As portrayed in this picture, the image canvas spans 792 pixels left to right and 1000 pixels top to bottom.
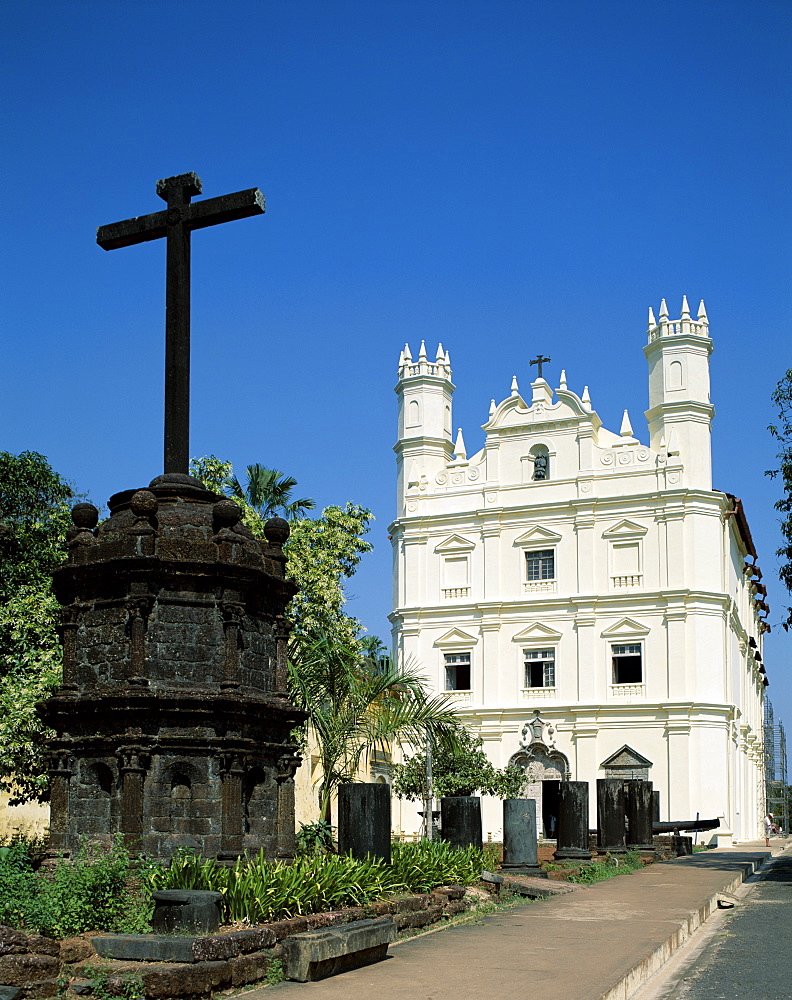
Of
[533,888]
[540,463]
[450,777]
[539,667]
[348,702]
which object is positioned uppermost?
[540,463]

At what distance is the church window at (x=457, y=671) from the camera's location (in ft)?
144

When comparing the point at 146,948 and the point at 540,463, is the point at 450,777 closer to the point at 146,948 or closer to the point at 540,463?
the point at 540,463

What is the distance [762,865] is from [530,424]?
2067 cm

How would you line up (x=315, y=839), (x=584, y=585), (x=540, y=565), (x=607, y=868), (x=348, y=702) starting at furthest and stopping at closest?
1. (x=540, y=565)
2. (x=584, y=585)
3. (x=607, y=868)
4. (x=348, y=702)
5. (x=315, y=839)

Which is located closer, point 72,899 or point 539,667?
point 72,899

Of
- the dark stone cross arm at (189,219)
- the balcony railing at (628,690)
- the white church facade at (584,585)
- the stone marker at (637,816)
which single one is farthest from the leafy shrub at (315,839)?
the balcony railing at (628,690)

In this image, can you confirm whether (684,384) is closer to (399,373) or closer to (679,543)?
(679,543)

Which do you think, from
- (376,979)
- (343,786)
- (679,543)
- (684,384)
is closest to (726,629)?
(679,543)

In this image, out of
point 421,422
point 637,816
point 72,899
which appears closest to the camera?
point 72,899

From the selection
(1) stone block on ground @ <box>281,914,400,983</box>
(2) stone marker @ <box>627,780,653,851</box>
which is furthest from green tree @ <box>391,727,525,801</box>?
(1) stone block on ground @ <box>281,914,400,983</box>

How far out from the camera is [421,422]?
46281 mm

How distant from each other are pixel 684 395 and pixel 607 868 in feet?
85.6

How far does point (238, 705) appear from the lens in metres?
10.0

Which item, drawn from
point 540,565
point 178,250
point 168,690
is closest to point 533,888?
point 168,690
